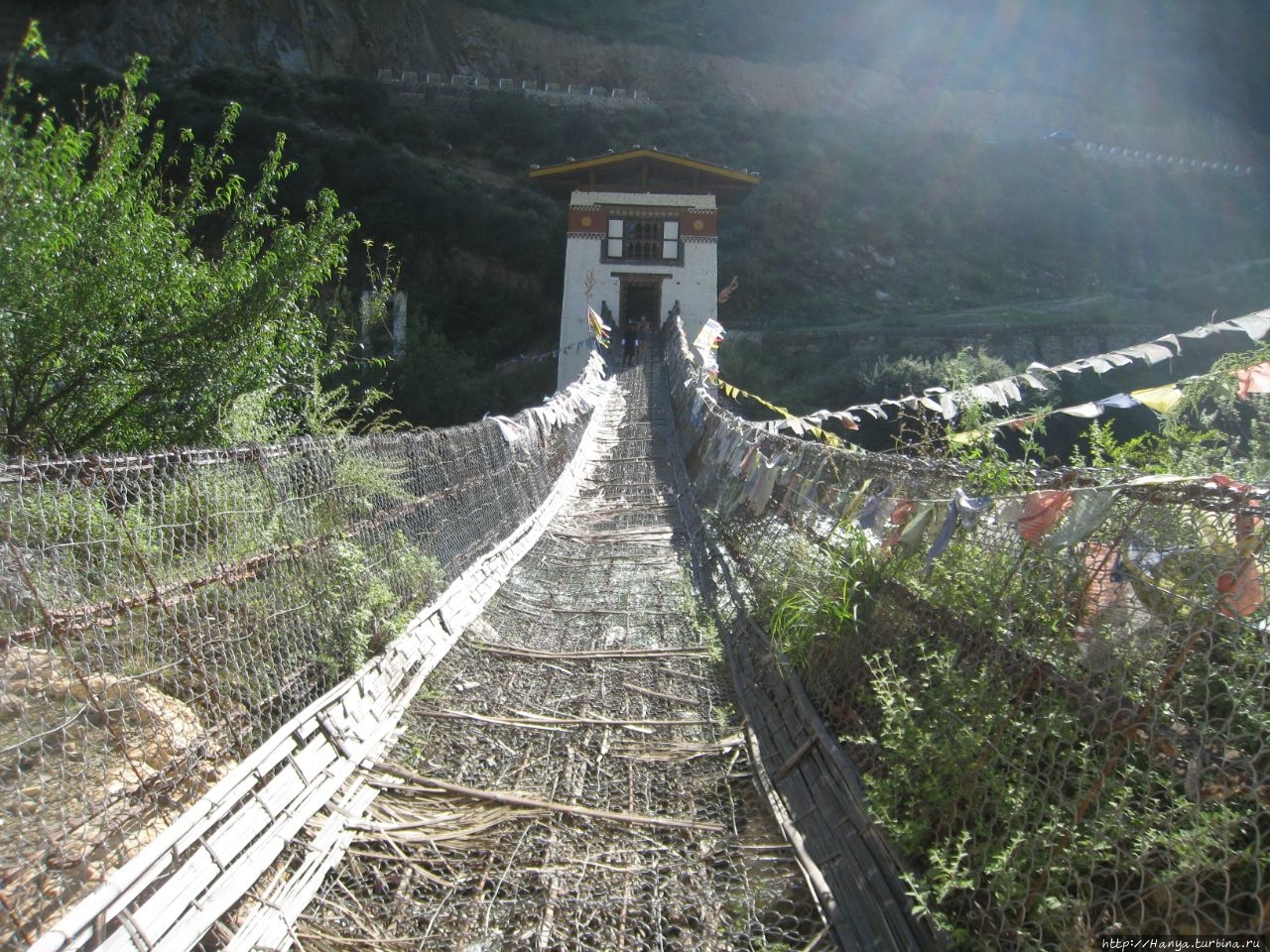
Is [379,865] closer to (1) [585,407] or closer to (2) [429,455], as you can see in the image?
(2) [429,455]

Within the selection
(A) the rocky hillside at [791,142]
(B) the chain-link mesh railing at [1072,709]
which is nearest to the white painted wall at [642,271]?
(A) the rocky hillside at [791,142]

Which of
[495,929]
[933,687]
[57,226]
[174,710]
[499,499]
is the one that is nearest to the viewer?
[495,929]

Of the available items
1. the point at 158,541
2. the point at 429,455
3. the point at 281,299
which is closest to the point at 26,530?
the point at 158,541

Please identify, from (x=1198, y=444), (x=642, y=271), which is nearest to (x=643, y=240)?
(x=642, y=271)

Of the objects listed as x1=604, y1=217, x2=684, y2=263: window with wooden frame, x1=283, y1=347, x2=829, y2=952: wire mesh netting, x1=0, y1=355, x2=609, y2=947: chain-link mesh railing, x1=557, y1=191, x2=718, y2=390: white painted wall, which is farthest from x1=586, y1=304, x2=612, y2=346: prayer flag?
x1=0, y1=355, x2=609, y2=947: chain-link mesh railing

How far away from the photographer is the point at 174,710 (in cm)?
378

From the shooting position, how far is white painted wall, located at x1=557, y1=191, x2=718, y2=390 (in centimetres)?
2727

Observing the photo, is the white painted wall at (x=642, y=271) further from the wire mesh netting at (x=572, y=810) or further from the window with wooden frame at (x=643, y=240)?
the wire mesh netting at (x=572, y=810)

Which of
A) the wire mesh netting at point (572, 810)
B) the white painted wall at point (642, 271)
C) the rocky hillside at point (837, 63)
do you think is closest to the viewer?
the wire mesh netting at point (572, 810)

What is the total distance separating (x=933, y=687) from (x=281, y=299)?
8451mm

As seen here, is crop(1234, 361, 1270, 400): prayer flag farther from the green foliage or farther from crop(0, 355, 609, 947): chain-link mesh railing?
crop(0, 355, 609, 947): chain-link mesh railing

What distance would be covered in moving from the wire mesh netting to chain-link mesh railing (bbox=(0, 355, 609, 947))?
2.51ft

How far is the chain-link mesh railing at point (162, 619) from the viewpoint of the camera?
2969 mm

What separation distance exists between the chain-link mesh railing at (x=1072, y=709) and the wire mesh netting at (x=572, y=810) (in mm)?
712
